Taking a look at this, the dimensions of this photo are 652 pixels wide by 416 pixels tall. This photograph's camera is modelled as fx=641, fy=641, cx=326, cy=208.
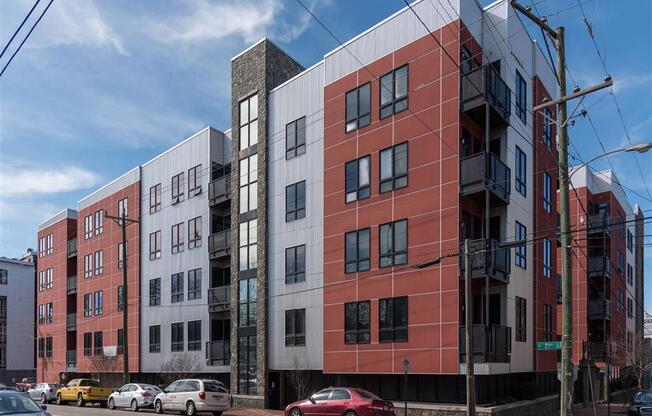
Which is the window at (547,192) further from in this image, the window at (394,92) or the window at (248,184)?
the window at (248,184)

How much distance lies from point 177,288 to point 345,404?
19.2 meters

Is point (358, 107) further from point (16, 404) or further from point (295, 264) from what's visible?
point (16, 404)

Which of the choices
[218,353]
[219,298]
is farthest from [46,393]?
[219,298]

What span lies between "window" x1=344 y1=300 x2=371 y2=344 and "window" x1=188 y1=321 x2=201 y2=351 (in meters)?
12.2

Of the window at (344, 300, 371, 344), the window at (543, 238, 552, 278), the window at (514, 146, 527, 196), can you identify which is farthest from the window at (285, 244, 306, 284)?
the window at (543, 238, 552, 278)

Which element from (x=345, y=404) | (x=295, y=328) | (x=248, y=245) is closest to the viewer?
(x=345, y=404)

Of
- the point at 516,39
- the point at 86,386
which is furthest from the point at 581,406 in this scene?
the point at 86,386

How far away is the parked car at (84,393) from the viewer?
36.2 meters

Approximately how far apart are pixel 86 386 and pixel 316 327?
16338mm

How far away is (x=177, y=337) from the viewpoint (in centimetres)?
3772

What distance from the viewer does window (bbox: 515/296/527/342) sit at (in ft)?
87.4

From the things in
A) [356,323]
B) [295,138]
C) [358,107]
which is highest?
[358,107]

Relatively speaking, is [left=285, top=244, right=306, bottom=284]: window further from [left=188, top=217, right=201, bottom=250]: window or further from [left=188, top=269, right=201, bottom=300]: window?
[left=188, top=217, right=201, bottom=250]: window

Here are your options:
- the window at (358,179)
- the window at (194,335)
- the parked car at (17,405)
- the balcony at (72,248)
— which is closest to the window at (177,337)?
the window at (194,335)
